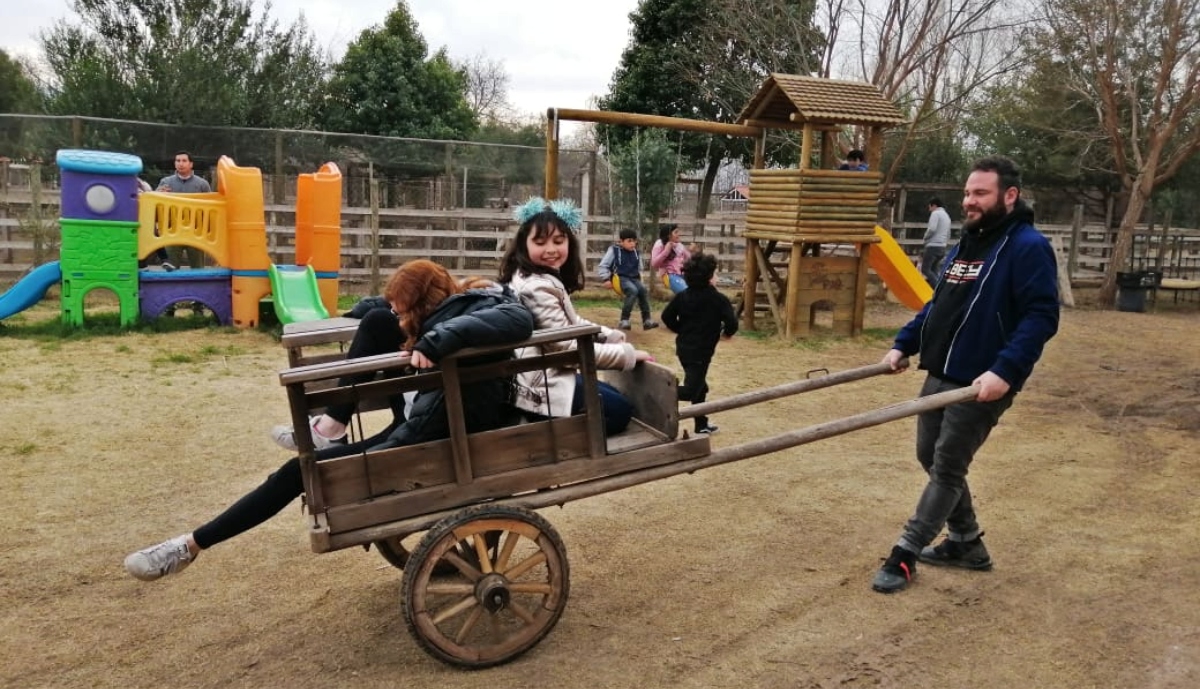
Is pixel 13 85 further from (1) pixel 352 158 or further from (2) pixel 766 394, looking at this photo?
(2) pixel 766 394

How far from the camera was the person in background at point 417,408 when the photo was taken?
3055 mm

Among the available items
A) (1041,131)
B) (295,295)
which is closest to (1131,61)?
(1041,131)

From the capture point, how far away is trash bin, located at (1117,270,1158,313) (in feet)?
50.8

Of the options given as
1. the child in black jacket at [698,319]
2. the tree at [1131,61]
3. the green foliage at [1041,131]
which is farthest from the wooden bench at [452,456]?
the green foliage at [1041,131]

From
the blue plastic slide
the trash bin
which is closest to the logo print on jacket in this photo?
the blue plastic slide

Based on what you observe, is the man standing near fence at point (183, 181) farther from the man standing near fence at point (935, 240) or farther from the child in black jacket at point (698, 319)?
the man standing near fence at point (935, 240)

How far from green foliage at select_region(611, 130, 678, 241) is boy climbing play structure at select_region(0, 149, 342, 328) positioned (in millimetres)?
5915

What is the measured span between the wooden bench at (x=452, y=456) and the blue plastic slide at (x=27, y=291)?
8.22 meters

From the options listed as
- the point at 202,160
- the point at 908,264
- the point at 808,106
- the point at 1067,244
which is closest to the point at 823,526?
the point at 808,106

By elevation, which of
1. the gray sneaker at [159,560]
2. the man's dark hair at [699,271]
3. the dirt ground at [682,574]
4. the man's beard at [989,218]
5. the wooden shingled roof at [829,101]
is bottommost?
the dirt ground at [682,574]

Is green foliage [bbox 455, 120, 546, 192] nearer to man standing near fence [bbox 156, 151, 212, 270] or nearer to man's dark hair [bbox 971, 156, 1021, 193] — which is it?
man standing near fence [bbox 156, 151, 212, 270]

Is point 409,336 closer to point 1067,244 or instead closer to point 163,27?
point 163,27

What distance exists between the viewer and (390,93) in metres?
20.8

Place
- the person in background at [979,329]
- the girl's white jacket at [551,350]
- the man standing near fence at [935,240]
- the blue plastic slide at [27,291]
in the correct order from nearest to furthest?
1. the girl's white jacket at [551,350]
2. the person in background at [979,329]
3. the blue plastic slide at [27,291]
4. the man standing near fence at [935,240]
